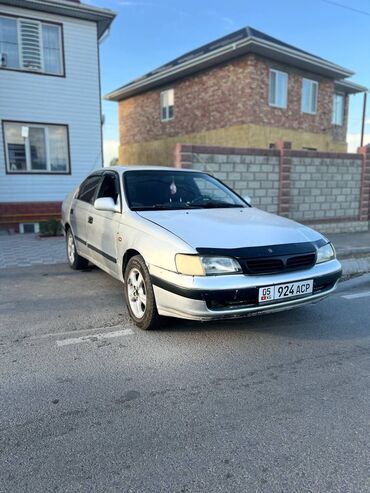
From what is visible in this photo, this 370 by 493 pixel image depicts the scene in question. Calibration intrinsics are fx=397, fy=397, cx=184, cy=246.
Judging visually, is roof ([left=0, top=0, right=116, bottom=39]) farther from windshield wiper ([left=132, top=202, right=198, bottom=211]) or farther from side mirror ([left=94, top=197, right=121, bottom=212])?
windshield wiper ([left=132, top=202, right=198, bottom=211])

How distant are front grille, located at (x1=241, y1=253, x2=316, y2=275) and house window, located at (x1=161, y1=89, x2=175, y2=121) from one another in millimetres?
16938

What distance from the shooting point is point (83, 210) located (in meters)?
5.75

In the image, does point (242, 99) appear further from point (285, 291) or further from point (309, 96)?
point (285, 291)

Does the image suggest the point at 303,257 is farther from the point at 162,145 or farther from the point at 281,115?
the point at 162,145

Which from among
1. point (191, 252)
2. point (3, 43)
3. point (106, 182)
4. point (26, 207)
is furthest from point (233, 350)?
point (3, 43)

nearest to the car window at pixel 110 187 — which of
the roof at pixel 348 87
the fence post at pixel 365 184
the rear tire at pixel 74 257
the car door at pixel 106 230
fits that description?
the car door at pixel 106 230

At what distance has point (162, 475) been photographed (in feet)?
6.81

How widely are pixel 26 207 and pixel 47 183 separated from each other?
1.04m

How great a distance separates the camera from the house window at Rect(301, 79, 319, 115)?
1764 centimetres

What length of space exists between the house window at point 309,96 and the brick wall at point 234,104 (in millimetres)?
250

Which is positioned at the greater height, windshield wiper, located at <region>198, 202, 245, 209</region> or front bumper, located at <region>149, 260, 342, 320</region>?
windshield wiper, located at <region>198, 202, 245, 209</region>

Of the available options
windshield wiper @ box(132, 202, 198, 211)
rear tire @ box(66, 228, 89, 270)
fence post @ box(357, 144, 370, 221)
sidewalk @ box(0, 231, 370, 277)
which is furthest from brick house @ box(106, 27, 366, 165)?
windshield wiper @ box(132, 202, 198, 211)

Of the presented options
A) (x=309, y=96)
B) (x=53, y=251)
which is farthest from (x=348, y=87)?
(x=53, y=251)

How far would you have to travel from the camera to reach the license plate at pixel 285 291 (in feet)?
11.2
